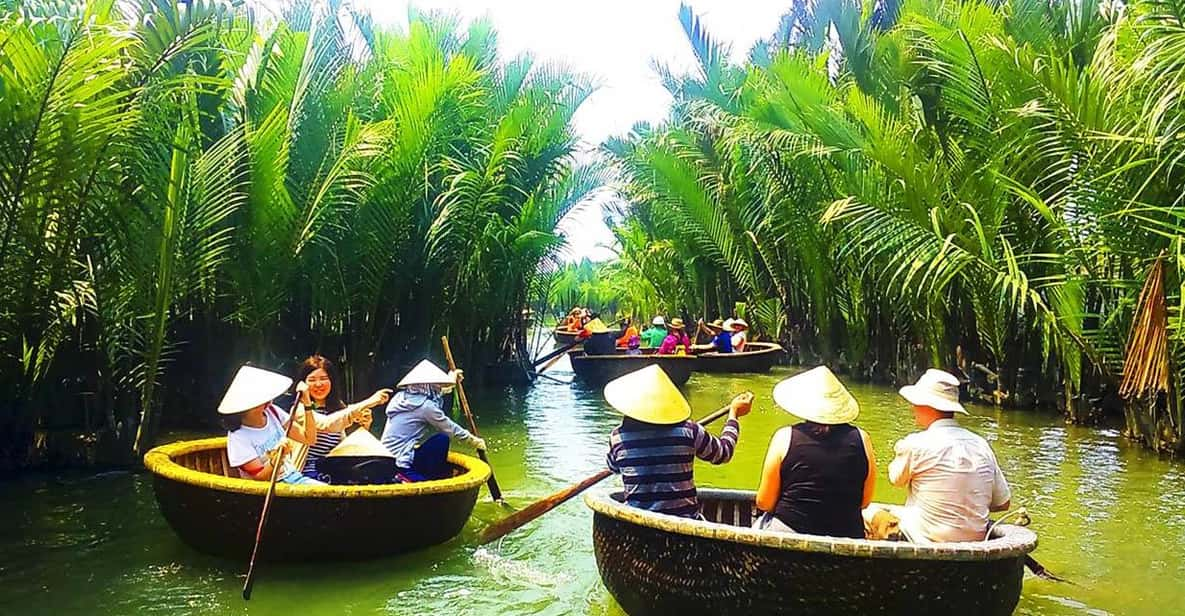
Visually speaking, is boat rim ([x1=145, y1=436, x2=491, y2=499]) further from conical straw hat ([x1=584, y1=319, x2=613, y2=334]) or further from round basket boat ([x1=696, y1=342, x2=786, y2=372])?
conical straw hat ([x1=584, y1=319, x2=613, y2=334])

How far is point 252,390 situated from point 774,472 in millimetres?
2801

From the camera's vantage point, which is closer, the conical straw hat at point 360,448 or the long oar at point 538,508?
the long oar at point 538,508

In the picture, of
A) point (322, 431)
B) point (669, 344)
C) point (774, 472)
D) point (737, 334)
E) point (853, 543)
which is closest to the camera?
point (853, 543)

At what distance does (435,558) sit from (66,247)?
331 centimetres

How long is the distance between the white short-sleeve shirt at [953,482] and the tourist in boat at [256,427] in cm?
307

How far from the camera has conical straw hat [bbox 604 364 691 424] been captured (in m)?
4.48

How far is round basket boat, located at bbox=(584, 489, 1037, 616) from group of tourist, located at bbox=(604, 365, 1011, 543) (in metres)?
0.22

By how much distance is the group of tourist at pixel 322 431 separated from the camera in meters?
5.49

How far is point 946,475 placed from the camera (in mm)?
4273

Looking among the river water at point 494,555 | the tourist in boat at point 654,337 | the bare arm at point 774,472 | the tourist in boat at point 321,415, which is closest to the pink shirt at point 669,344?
the tourist in boat at point 654,337

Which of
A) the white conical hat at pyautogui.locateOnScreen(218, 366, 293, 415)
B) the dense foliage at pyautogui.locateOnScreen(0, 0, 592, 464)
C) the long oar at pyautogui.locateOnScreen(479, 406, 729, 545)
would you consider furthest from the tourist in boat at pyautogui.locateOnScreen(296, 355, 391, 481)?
the dense foliage at pyautogui.locateOnScreen(0, 0, 592, 464)

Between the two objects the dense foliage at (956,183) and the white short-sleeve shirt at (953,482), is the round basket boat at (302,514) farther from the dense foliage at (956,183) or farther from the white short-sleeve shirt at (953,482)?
the dense foliage at (956,183)

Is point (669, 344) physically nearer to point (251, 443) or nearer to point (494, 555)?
point (494, 555)

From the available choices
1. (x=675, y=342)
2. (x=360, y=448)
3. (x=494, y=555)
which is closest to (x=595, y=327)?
(x=675, y=342)
